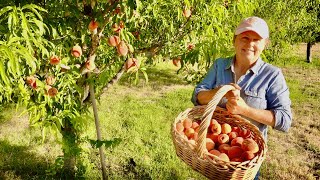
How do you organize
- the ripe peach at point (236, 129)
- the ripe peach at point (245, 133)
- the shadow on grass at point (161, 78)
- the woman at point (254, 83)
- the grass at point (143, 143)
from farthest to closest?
the shadow on grass at point (161, 78), the grass at point (143, 143), the ripe peach at point (236, 129), the ripe peach at point (245, 133), the woman at point (254, 83)

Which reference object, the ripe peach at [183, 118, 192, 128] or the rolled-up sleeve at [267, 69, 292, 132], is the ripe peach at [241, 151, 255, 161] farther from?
the ripe peach at [183, 118, 192, 128]

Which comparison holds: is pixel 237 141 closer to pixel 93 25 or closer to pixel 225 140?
pixel 225 140

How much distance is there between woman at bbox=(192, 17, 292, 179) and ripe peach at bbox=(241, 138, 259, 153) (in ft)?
0.43

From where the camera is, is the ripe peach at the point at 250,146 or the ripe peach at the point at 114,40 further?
the ripe peach at the point at 114,40

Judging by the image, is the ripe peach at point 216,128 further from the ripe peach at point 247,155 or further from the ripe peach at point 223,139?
the ripe peach at point 247,155

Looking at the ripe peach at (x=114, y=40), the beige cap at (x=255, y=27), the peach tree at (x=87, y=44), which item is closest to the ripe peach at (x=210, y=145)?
the beige cap at (x=255, y=27)

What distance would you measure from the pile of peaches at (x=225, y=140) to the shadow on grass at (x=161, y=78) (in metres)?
6.52

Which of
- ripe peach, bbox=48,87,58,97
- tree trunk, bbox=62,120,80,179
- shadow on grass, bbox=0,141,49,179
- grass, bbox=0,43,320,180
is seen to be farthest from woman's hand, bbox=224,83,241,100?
shadow on grass, bbox=0,141,49,179

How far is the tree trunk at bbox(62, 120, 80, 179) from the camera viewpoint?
10.7 feet

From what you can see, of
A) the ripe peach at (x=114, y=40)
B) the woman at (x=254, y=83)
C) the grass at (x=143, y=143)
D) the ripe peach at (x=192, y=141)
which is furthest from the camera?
the grass at (x=143, y=143)

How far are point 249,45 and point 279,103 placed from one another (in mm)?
380

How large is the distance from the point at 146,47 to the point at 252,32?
1.88 metres

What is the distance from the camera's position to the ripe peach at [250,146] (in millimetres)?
1876

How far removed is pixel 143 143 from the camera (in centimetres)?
525
